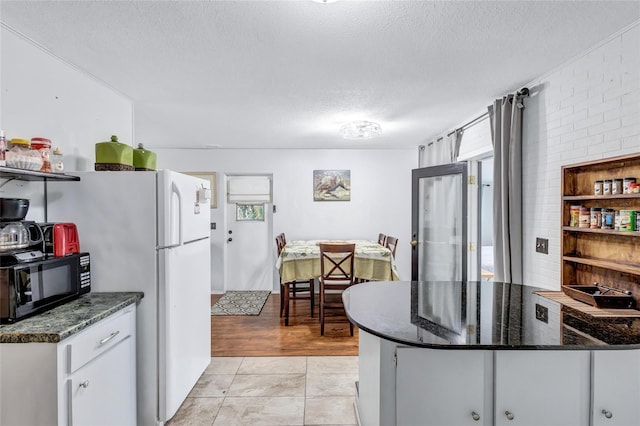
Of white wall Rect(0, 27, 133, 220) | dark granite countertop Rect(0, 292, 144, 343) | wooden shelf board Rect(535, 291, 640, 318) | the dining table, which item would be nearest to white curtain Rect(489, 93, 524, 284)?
wooden shelf board Rect(535, 291, 640, 318)

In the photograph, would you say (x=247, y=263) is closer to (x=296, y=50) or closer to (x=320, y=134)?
(x=320, y=134)

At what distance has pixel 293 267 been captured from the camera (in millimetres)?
3836

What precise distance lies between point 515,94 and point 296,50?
1.85 m

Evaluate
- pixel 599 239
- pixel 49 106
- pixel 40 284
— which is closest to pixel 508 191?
pixel 599 239

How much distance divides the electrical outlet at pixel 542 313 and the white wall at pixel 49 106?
2.75m

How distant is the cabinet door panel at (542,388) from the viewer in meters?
1.22

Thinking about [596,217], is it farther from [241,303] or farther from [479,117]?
[241,303]

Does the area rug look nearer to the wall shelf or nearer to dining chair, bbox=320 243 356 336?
dining chair, bbox=320 243 356 336

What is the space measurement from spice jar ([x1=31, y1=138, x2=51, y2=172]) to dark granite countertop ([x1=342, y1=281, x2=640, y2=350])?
70.4 inches

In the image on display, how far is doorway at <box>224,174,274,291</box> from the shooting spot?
527cm

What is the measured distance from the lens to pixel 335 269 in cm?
371

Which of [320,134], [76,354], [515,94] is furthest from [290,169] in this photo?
[76,354]

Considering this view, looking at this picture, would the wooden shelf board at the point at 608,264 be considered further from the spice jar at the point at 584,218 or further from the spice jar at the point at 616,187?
the spice jar at the point at 616,187

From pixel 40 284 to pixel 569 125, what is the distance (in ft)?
10.7
